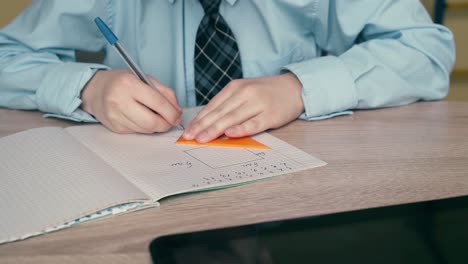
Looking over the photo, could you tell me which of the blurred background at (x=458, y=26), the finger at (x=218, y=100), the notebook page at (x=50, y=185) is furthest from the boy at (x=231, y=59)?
the blurred background at (x=458, y=26)

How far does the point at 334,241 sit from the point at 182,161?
0.22 meters

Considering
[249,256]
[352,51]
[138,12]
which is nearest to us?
[249,256]

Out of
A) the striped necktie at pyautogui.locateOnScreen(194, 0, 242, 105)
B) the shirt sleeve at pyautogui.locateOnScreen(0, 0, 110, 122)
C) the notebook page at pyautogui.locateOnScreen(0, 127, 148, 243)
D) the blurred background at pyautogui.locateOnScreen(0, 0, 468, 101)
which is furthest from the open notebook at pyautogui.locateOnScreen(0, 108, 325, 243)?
the blurred background at pyautogui.locateOnScreen(0, 0, 468, 101)

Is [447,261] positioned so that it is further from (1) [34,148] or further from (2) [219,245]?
(1) [34,148]

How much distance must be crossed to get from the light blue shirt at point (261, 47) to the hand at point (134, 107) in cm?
7

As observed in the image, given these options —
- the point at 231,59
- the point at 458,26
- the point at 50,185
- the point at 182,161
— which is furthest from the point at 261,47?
the point at 458,26

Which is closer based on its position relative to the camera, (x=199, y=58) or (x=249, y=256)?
(x=249, y=256)

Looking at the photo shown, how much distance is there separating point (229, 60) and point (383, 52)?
0.27 m

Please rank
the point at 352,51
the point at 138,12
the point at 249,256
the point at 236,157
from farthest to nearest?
the point at 138,12
the point at 352,51
the point at 236,157
the point at 249,256

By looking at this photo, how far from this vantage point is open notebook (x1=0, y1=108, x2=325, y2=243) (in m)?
0.42

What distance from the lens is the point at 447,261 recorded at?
35 centimetres

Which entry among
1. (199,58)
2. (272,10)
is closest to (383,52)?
(272,10)

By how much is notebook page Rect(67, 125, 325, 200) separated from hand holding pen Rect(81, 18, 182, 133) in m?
0.02

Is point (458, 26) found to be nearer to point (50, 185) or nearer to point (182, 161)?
point (182, 161)
